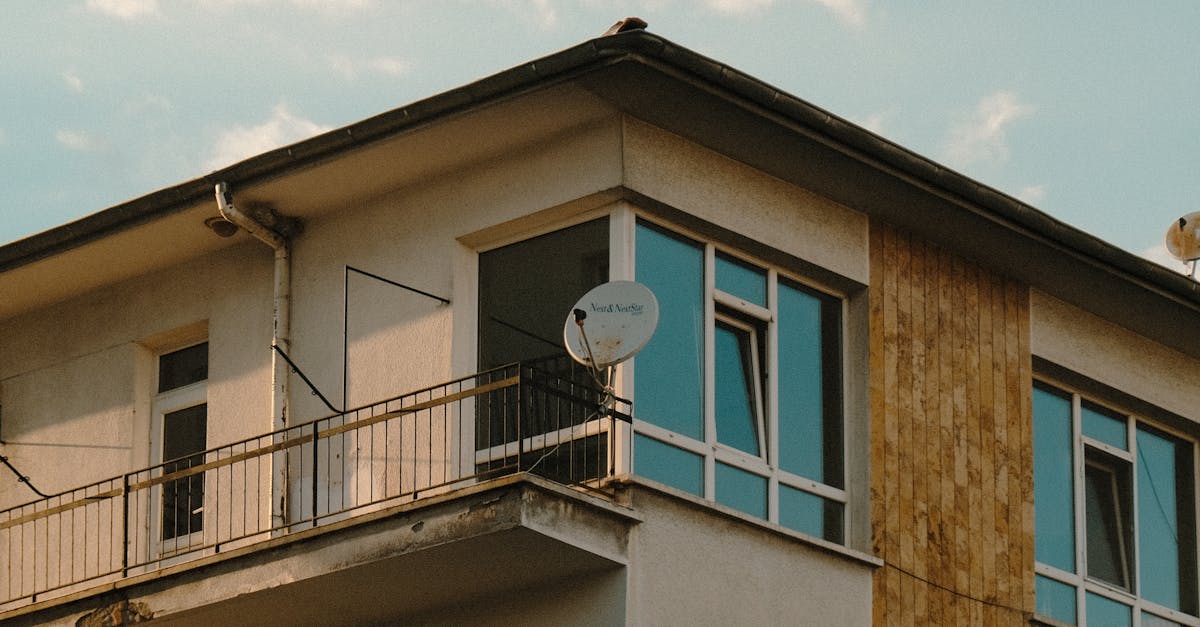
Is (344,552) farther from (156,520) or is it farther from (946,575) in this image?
(946,575)

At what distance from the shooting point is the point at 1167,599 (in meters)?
19.5

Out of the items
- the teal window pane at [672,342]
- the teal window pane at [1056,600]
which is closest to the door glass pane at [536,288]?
the teal window pane at [672,342]

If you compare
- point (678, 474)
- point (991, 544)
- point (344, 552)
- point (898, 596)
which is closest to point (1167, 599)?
point (991, 544)

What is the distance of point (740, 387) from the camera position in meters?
16.5

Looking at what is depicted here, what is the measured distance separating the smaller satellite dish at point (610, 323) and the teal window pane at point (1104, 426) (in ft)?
18.9

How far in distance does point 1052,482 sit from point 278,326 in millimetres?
6244

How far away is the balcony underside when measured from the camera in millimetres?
14617

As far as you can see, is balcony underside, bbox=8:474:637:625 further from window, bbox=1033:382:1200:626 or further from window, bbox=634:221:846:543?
window, bbox=1033:382:1200:626

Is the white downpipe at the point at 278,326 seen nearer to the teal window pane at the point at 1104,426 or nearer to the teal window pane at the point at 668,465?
the teal window pane at the point at 668,465

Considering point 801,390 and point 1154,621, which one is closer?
point 801,390

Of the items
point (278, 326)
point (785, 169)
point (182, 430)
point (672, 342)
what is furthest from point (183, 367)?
point (785, 169)

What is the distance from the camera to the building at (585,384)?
15.4m

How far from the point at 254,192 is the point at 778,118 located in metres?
3.98

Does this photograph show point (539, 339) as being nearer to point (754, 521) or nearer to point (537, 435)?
point (537, 435)
